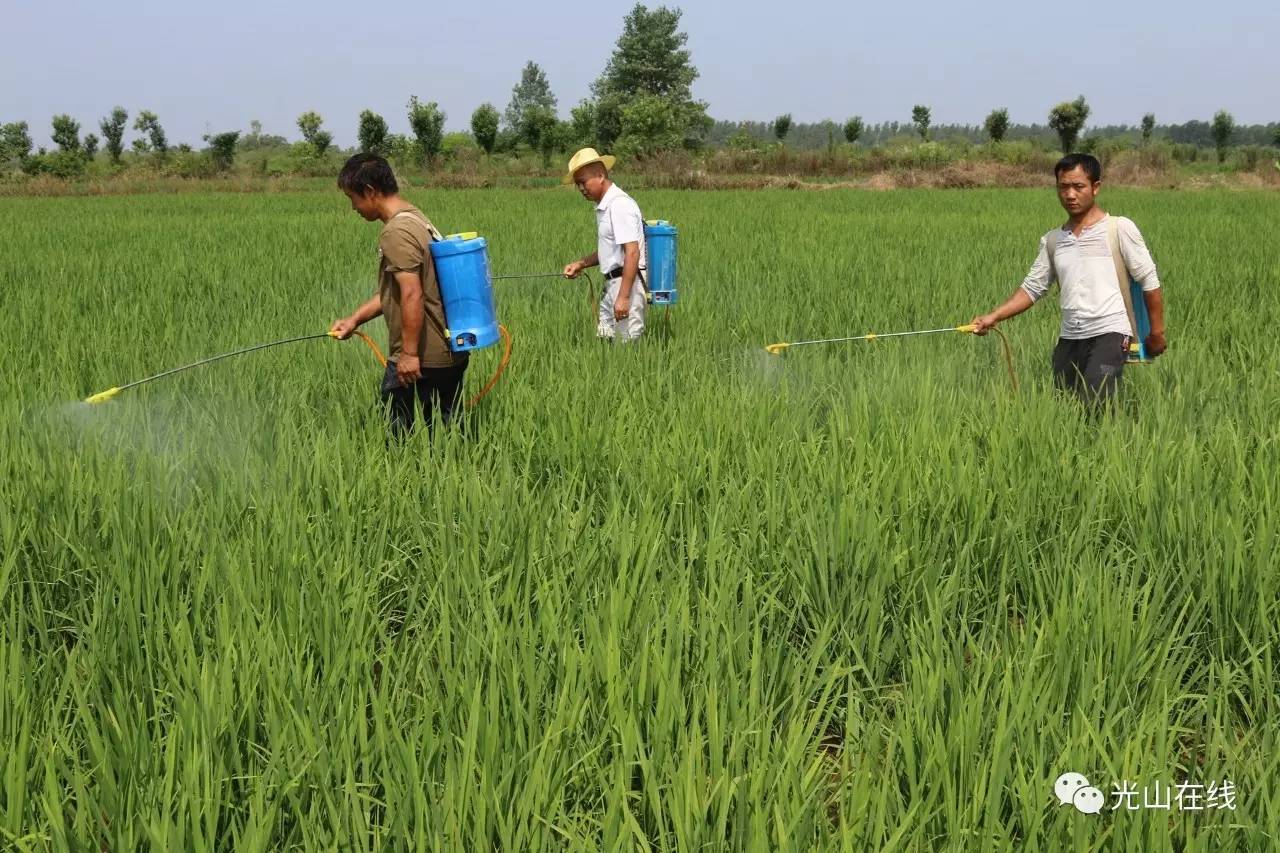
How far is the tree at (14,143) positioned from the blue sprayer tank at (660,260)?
176 ft

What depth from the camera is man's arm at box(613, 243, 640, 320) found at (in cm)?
445

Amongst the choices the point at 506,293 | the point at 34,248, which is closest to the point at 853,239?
the point at 506,293

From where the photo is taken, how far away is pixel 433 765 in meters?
1.55

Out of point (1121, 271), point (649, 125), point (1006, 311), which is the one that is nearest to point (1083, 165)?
point (1121, 271)

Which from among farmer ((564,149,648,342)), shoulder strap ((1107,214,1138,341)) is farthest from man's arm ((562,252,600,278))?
shoulder strap ((1107,214,1138,341))

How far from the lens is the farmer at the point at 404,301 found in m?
3.10

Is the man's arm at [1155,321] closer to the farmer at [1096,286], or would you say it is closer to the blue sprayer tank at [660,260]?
the farmer at [1096,286]

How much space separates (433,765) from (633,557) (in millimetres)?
880

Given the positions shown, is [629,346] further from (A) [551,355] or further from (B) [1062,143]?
(B) [1062,143]

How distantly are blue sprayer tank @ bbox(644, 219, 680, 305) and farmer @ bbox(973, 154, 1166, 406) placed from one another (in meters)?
1.67

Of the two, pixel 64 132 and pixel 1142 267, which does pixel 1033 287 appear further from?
pixel 64 132

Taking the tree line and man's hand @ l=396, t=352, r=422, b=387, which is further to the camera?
the tree line

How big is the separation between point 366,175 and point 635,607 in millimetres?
1825

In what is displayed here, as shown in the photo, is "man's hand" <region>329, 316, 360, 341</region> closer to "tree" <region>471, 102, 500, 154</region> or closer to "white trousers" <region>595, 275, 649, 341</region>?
"white trousers" <region>595, 275, 649, 341</region>
